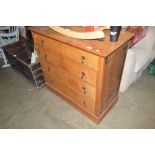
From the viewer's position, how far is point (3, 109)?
194 centimetres

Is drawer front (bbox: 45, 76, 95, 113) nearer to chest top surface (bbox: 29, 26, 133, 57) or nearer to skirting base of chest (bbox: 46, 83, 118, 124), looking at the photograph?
skirting base of chest (bbox: 46, 83, 118, 124)

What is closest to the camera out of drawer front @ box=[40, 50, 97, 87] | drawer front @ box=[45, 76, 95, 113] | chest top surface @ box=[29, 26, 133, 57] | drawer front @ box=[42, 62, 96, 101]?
chest top surface @ box=[29, 26, 133, 57]

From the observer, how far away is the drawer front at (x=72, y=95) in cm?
165

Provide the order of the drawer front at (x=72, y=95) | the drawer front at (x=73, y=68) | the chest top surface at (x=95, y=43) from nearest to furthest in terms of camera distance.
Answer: the chest top surface at (x=95, y=43), the drawer front at (x=73, y=68), the drawer front at (x=72, y=95)

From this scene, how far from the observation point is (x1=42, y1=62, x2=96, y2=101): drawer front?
4.94 ft

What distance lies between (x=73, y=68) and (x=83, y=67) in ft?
0.48

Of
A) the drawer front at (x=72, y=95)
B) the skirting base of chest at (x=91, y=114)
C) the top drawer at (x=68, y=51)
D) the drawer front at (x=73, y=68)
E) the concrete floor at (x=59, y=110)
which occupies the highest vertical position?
the top drawer at (x=68, y=51)

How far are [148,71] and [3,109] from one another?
2.13m

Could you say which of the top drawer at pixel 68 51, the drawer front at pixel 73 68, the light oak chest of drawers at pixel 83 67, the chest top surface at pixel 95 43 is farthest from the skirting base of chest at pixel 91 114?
the chest top surface at pixel 95 43

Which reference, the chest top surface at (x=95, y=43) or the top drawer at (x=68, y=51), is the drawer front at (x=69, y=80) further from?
the chest top surface at (x=95, y=43)

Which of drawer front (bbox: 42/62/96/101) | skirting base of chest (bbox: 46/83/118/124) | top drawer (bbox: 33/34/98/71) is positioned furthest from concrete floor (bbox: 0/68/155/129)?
top drawer (bbox: 33/34/98/71)

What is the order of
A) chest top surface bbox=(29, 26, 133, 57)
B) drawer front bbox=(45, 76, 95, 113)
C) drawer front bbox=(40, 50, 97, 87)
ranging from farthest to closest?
drawer front bbox=(45, 76, 95, 113), drawer front bbox=(40, 50, 97, 87), chest top surface bbox=(29, 26, 133, 57)

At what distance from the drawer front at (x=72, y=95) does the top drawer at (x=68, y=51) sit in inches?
17.1

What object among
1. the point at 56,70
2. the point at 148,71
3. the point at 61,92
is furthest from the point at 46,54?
the point at 148,71
